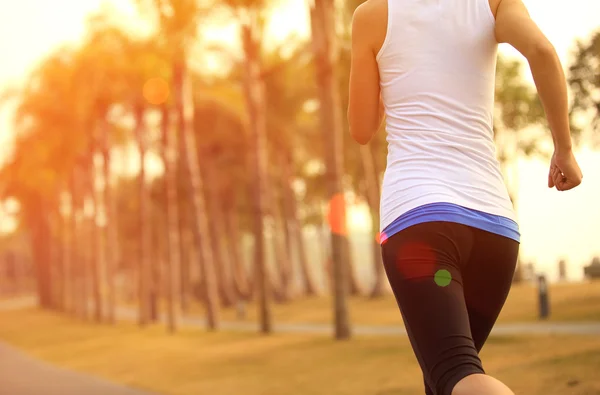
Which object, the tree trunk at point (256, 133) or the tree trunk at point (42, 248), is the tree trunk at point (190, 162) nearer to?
the tree trunk at point (256, 133)

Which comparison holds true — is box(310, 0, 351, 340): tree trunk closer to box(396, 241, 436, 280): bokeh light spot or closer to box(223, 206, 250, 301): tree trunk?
box(396, 241, 436, 280): bokeh light spot

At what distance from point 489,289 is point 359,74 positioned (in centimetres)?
72

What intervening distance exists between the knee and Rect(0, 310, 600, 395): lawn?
6917mm

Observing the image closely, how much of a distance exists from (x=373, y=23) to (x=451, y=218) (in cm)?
63

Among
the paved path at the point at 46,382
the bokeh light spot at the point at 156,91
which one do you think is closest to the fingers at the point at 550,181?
the paved path at the point at 46,382

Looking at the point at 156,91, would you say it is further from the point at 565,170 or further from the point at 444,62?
the point at 565,170

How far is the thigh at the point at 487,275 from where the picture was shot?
8.85 feet

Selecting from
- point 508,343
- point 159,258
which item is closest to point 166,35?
point 508,343

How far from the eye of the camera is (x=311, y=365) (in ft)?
49.9

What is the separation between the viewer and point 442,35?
109 inches

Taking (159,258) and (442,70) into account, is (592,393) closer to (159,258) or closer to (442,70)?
(442,70)

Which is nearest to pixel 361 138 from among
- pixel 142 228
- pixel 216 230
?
pixel 142 228

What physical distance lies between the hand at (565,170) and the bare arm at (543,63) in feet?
0.07

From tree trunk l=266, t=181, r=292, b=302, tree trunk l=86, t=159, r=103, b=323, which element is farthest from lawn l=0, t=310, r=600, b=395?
tree trunk l=266, t=181, r=292, b=302
